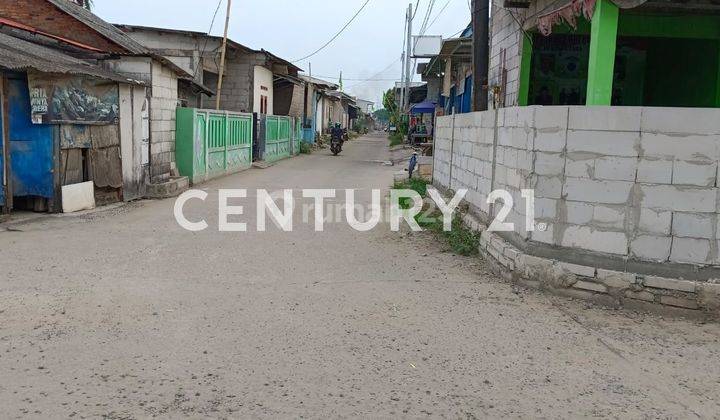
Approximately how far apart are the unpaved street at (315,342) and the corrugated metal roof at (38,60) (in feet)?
8.22

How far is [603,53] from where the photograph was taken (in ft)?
18.7

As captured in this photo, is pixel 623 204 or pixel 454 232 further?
pixel 454 232

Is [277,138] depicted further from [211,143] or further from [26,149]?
[26,149]

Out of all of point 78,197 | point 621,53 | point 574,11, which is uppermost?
point 621,53

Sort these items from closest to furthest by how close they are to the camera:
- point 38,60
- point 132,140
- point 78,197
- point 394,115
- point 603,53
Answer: point 603,53 < point 38,60 < point 78,197 < point 132,140 < point 394,115

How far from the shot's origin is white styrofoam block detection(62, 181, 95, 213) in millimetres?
9266

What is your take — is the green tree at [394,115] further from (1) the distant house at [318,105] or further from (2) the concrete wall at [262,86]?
(2) the concrete wall at [262,86]

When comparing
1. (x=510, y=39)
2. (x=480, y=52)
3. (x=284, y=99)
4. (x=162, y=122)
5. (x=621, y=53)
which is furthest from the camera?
(x=284, y=99)

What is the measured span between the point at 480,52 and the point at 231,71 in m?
13.9

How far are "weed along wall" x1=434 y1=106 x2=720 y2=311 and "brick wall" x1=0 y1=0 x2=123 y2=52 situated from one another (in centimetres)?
951

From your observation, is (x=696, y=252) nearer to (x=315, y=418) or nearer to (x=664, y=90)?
(x=315, y=418)

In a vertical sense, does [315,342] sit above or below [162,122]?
below

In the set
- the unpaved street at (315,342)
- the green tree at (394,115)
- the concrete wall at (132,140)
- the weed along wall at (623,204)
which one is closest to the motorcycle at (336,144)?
the green tree at (394,115)

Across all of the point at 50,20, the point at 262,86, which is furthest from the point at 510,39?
the point at 262,86
